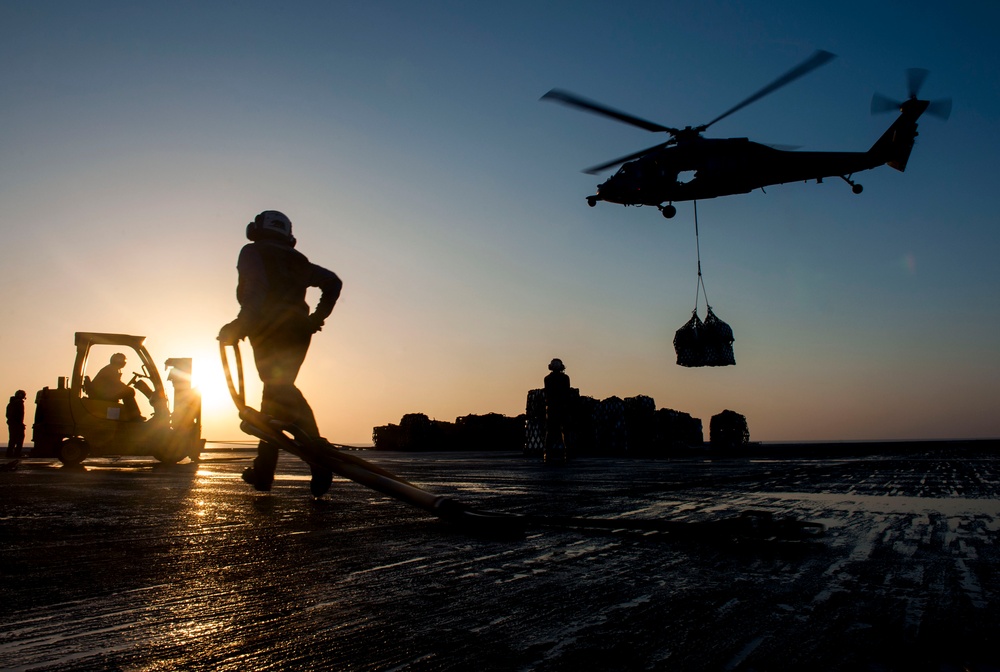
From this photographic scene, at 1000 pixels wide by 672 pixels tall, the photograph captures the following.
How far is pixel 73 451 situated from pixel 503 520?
33.0 ft

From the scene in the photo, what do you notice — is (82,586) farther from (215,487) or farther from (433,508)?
(215,487)

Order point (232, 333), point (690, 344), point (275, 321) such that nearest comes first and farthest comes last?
point (232, 333) → point (275, 321) → point (690, 344)

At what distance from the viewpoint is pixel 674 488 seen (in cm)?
510

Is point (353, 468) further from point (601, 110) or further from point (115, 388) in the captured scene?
point (601, 110)

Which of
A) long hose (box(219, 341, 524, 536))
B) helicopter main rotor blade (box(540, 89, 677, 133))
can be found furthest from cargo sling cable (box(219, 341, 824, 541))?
helicopter main rotor blade (box(540, 89, 677, 133))

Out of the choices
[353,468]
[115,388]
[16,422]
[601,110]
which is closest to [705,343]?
[601,110]

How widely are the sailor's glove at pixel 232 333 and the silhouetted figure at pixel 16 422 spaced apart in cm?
1864

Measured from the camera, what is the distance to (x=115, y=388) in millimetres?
10625

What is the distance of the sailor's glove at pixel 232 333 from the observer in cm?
407

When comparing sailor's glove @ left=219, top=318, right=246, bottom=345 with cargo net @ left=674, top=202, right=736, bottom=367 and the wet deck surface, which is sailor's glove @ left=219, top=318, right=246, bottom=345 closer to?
the wet deck surface

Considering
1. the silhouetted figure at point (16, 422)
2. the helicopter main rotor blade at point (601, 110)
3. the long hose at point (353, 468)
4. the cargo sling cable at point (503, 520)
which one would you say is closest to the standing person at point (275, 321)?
the long hose at point (353, 468)

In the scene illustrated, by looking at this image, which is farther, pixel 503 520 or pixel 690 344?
pixel 690 344

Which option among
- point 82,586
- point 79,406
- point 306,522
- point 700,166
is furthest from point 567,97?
point 82,586

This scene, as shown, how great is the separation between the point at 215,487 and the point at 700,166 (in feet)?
51.5
